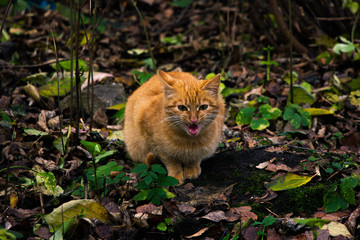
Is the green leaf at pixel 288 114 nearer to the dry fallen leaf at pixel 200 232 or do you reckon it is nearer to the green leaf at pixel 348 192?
the green leaf at pixel 348 192

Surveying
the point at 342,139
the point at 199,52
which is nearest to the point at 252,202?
the point at 342,139

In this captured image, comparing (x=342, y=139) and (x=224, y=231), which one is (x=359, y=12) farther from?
(x=224, y=231)

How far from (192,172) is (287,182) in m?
0.96

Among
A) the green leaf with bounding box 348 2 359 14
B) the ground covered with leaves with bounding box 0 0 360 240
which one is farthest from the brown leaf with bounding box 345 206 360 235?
the green leaf with bounding box 348 2 359 14

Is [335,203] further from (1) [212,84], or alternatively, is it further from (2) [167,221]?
(1) [212,84]

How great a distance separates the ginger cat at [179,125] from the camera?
147 inches

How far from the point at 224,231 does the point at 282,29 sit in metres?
4.55

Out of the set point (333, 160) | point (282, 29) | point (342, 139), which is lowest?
point (342, 139)

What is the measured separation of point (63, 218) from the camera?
2846 mm

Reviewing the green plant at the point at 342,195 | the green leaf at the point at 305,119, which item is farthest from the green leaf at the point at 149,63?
the green plant at the point at 342,195

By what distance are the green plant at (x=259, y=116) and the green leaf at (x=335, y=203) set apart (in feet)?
5.56

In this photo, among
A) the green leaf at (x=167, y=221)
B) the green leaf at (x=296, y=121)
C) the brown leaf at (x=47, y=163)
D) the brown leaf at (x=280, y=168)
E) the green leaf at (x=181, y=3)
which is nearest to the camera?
the green leaf at (x=167, y=221)

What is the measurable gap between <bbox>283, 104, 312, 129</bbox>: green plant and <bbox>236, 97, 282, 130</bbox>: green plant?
0.11 meters

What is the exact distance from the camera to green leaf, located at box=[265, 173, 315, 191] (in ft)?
10.7
